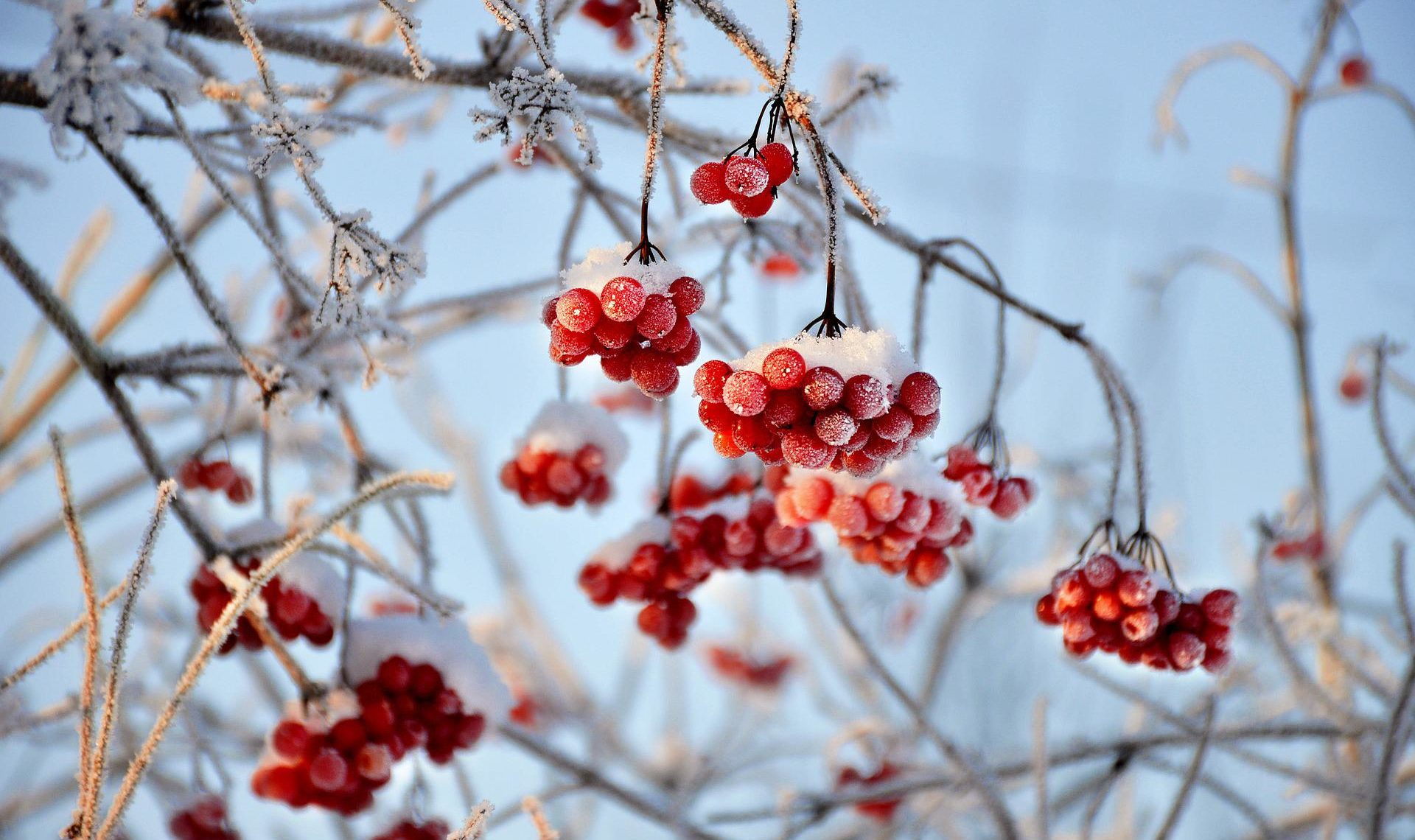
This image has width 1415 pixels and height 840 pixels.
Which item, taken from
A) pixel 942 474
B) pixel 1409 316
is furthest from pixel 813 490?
pixel 1409 316

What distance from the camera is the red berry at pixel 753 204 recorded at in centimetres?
78

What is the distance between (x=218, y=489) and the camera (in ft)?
4.69

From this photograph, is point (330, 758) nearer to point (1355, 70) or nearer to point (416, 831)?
point (416, 831)

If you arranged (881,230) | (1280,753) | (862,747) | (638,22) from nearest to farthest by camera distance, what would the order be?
(638,22), (881,230), (862,747), (1280,753)

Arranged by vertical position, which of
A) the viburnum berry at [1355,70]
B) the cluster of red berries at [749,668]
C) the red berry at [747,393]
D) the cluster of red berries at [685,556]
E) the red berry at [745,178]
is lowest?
the red berry at [747,393]

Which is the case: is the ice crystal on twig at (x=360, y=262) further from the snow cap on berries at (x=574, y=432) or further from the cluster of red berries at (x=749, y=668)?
the cluster of red berries at (x=749, y=668)

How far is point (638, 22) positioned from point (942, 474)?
616 mm

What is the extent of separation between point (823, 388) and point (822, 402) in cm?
1

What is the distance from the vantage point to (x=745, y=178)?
76 centimetres

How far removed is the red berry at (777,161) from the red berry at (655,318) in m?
0.14

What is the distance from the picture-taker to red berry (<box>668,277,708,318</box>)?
0.79 metres

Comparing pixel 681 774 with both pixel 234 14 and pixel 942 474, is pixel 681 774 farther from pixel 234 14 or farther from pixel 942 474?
pixel 234 14

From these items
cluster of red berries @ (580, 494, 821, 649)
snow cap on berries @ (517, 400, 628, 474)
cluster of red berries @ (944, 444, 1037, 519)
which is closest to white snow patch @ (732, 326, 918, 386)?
cluster of red berries @ (944, 444, 1037, 519)

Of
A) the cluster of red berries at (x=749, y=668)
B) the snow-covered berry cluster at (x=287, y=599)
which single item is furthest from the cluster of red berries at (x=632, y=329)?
the cluster of red berries at (x=749, y=668)
